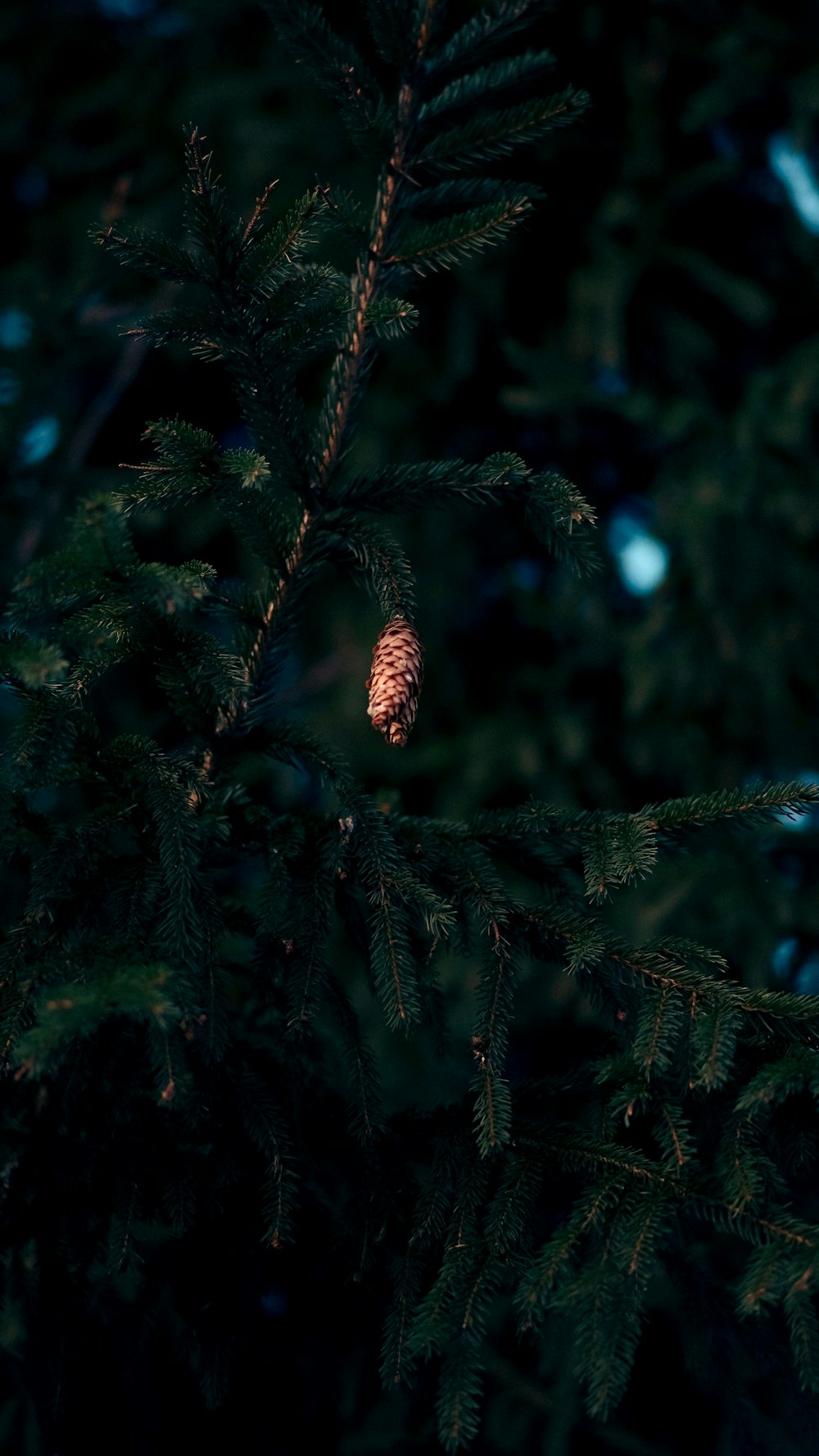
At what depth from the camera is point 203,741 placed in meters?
0.95

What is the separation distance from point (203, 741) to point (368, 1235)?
433 mm

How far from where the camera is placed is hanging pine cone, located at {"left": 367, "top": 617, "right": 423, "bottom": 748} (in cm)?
85

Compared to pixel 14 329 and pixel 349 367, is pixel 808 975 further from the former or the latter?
pixel 14 329

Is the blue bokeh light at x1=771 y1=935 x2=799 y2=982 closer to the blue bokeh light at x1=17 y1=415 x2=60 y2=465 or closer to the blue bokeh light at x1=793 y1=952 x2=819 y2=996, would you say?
the blue bokeh light at x1=793 y1=952 x2=819 y2=996

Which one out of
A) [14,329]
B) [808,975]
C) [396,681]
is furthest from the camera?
[14,329]

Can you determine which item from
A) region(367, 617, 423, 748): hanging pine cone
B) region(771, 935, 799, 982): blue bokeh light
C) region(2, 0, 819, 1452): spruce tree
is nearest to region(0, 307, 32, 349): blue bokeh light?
region(2, 0, 819, 1452): spruce tree

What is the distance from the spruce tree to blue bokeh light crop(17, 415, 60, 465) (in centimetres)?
175

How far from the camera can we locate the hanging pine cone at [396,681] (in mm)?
850

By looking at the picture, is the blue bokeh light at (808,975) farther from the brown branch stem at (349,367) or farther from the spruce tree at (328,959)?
the brown branch stem at (349,367)

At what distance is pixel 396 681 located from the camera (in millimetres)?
855

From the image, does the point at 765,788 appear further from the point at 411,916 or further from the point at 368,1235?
the point at 368,1235

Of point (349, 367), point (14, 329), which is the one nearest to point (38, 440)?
point (14, 329)

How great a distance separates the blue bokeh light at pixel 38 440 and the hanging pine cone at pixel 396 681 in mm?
1866

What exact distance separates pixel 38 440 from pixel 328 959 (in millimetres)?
2013
